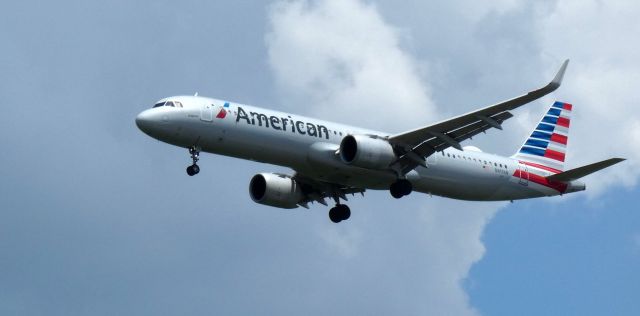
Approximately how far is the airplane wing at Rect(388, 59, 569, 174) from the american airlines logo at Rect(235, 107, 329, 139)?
11.3 ft

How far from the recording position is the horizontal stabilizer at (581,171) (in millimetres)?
62772

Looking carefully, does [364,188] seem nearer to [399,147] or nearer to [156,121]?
[399,147]

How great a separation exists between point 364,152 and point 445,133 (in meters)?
4.05

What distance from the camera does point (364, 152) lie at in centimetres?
6125

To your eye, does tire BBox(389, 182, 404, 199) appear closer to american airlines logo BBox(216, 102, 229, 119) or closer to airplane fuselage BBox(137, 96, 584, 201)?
airplane fuselage BBox(137, 96, 584, 201)

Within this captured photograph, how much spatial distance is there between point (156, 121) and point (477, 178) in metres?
16.4

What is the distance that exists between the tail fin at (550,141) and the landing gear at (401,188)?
9.72 meters

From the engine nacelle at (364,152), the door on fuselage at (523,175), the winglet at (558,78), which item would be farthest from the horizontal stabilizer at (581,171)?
the engine nacelle at (364,152)

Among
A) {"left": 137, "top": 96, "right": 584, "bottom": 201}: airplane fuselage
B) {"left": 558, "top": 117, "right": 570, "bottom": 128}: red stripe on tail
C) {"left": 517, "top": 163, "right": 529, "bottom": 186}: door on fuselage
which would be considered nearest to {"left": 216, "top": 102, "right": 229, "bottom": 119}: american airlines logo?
{"left": 137, "top": 96, "right": 584, "bottom": 201}: airplane fuselage

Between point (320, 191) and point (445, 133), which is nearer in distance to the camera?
point (445, 133)

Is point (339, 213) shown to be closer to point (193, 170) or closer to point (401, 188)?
point (401, 188)

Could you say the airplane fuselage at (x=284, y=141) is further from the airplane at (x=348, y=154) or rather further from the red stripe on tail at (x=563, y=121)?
the red stripe on tail at (x=563, y=121)

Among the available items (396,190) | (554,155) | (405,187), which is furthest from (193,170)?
(554,155)

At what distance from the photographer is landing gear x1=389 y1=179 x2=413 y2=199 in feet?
209
